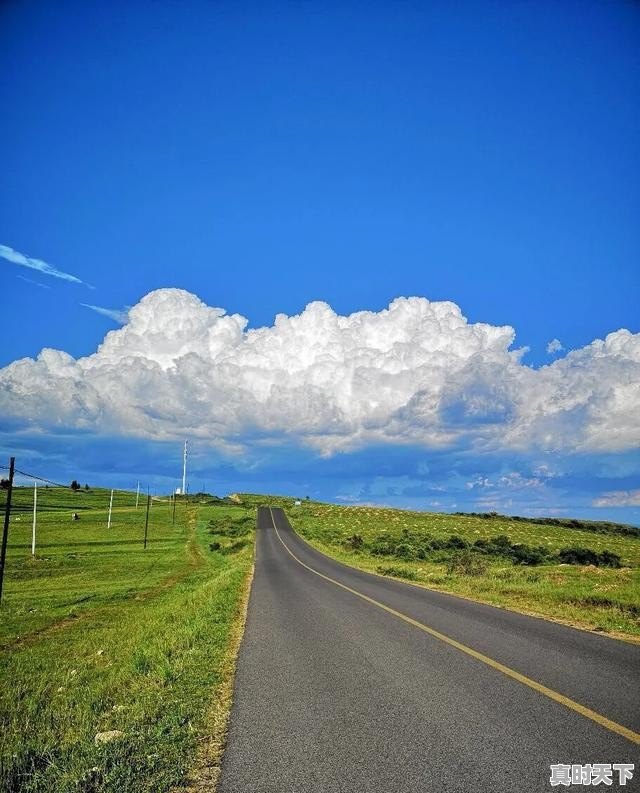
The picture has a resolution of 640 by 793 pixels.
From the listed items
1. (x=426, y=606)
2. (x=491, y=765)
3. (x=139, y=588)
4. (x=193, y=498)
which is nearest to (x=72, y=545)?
(x=139, y=588)

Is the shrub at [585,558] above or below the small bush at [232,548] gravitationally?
above

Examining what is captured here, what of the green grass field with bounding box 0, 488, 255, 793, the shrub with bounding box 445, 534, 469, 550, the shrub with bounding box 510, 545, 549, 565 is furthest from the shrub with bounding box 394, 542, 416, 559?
the green grass field with bounding box 0, 488, 255, 793

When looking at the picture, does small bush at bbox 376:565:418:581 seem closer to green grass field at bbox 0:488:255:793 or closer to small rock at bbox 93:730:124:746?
green grass field at bbox 0:488:255:793

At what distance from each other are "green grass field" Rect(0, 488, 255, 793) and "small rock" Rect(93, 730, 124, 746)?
8 cm

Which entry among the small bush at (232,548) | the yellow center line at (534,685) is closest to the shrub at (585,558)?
the small bush at (232,548)

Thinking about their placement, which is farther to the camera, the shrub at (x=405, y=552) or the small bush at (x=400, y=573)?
the shrub at (x=405, y=552)

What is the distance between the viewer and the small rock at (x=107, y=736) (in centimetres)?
600

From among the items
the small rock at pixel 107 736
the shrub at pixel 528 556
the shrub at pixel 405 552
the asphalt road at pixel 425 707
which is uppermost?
the asphalt road at pixel 425 707

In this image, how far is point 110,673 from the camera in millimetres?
13023

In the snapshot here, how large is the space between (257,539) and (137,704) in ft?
213

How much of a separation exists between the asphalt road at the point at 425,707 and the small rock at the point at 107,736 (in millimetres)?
1256

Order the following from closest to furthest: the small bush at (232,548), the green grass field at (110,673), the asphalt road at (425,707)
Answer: the asphalt road at (425,707)
the green grass field at (110,673)
the small bush at (232,548)

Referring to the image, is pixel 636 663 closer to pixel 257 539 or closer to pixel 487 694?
pixel 487 694

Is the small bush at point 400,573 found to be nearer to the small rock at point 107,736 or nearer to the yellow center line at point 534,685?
the yellow center line at point 534,685
